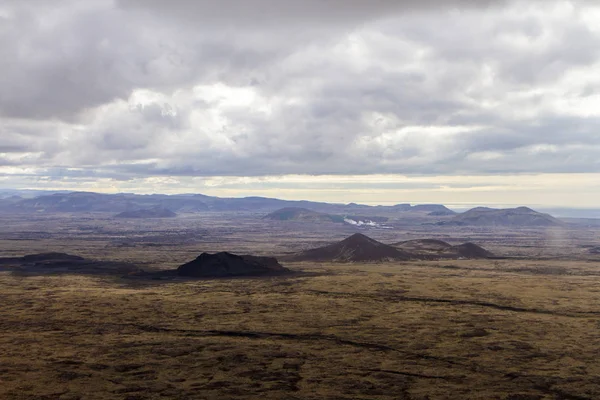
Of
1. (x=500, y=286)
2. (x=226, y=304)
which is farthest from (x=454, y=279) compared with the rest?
(x=226, y=304)

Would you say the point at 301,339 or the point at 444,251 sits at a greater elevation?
the point at 301,339

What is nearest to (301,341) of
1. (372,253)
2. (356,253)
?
(356,253)

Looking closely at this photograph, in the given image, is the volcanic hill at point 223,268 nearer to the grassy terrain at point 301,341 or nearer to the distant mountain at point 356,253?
the grassy terrain at point 301,341

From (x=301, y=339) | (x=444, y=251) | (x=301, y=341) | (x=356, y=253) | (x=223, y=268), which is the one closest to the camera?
(x=301, y=341)

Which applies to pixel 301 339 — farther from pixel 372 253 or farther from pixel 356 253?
pixel 372 253

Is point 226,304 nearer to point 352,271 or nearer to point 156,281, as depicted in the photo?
point 156,281

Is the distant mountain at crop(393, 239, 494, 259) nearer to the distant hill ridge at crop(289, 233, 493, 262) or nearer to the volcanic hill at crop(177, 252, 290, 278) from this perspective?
the distant hill ridge at crop(289, 233, 493, 262)

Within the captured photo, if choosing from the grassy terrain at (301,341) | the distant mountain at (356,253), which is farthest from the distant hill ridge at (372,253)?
the grassy terrain at (301,341)
